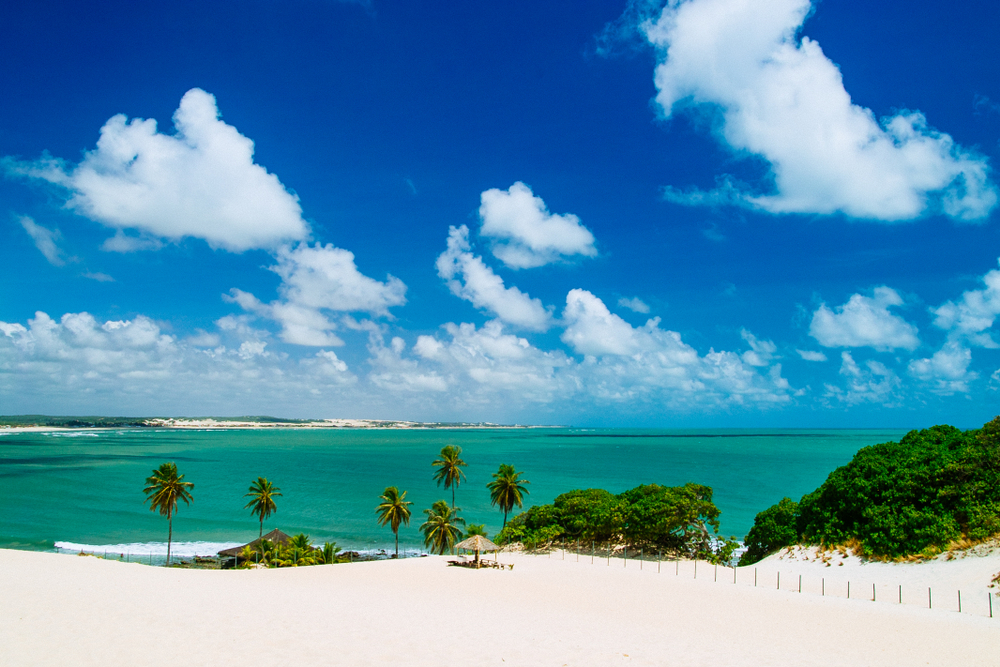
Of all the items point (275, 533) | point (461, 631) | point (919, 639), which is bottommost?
point (275, 533)

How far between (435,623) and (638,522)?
1008 inches

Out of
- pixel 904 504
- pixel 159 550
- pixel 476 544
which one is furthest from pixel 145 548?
pixel 904 504

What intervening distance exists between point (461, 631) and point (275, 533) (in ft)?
107

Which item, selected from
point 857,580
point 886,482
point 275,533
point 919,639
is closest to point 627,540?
point 857,580

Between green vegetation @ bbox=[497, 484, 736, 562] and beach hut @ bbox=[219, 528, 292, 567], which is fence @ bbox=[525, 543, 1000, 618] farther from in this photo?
beach hut @ bbox=[219, 528, 292, 567]

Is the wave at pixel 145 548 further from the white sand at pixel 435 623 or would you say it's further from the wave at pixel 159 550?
the white sand at pixel 435 623

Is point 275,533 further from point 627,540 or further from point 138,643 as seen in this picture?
point 138,643

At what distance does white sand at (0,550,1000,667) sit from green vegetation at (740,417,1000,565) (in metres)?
10.3

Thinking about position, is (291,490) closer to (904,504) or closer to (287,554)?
(287,554)

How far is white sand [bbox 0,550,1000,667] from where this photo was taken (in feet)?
37.7

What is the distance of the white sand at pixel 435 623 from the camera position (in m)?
11.5

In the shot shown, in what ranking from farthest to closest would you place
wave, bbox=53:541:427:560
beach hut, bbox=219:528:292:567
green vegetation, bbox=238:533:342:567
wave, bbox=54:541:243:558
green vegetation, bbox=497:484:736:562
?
wave, bbox=54:541:243:558 → wave, bbox=53:541:427:560 → beach hut, bbox=219:528:292:567 → green vegetation, bbox=497:484:736:562 → green vegetation, bbox=238:533:342:567

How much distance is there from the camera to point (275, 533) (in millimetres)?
41281

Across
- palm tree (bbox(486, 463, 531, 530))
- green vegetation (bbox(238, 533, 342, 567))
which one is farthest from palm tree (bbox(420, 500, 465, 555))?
green vegetation (bbox(238, 533, 342, 567))
